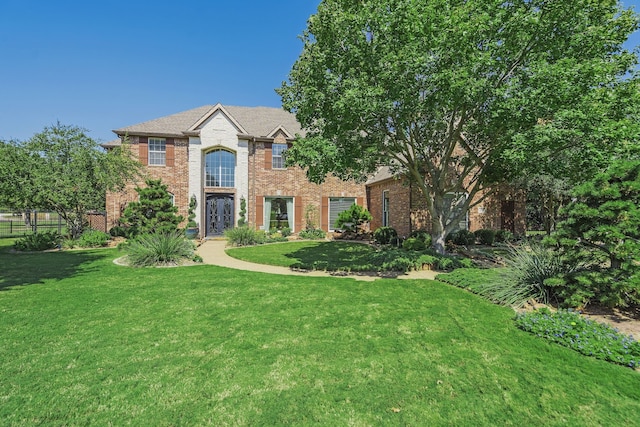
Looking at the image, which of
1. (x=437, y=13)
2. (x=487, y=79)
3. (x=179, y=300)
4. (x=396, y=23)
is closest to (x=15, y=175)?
(x=179, y=300)

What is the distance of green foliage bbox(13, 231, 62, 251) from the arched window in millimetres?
7803

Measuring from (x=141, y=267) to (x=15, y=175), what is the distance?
395 inches

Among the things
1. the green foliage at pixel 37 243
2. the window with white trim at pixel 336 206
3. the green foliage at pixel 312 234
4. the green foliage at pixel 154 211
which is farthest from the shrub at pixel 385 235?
the green foliage at pixel 37 243

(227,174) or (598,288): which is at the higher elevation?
(227,174)

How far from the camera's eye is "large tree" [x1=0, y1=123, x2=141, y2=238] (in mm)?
13703

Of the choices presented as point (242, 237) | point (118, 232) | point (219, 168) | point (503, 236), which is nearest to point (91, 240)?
point (118, 232)

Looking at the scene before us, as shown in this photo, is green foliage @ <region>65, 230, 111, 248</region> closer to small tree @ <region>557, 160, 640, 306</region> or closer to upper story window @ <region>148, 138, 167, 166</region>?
upper story window @ <region>148, 138, 167, 166</region>

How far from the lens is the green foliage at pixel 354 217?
18.7 m

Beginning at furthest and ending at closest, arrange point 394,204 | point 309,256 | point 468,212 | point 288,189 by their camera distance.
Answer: point 288,189, point 394,204, point 468,212, point 309,256

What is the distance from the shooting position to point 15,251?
13195mm

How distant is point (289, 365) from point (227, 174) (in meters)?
16.7

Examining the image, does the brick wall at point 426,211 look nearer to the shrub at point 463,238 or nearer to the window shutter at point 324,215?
the shrub at point 463,238

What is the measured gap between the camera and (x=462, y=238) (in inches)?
583

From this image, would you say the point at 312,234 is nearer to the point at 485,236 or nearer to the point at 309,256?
the point at 309,256
